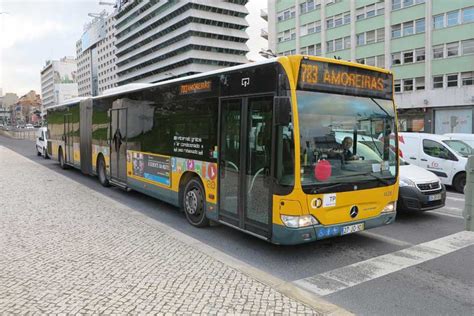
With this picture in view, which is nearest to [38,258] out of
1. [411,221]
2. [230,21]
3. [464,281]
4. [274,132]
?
[274,132]

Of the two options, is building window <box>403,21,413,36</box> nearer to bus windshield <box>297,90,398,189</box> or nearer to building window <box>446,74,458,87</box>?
building window <box>446,74,458,87</box>

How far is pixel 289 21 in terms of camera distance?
5569 centimetres

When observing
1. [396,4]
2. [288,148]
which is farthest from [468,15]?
[288,148]

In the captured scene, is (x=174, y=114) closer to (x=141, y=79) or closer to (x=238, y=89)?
(x=238, y=89)

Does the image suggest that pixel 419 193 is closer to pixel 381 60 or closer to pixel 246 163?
pixel 246 163

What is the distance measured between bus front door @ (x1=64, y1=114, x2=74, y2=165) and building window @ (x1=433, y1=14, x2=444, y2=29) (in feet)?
117

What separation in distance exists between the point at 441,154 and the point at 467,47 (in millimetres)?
29646

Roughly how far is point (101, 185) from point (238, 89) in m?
7.95

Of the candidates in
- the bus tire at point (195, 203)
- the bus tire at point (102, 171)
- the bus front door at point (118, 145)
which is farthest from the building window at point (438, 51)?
the bus tire at point (195, 203)

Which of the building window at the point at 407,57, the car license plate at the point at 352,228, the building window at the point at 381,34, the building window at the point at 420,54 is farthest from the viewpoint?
the building window at the point at 381,34

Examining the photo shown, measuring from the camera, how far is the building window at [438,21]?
126 feet

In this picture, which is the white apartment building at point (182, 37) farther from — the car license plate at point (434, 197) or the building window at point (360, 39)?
the car license plate at point (434, 197)

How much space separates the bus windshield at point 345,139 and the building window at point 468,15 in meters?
36.6

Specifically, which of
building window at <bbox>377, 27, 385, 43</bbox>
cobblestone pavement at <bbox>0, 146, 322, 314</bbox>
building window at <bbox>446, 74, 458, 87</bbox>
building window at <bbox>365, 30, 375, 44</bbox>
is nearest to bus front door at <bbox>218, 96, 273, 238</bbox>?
cobblestone pavement at <bbox>0, 146, 322, 314</bbox>
